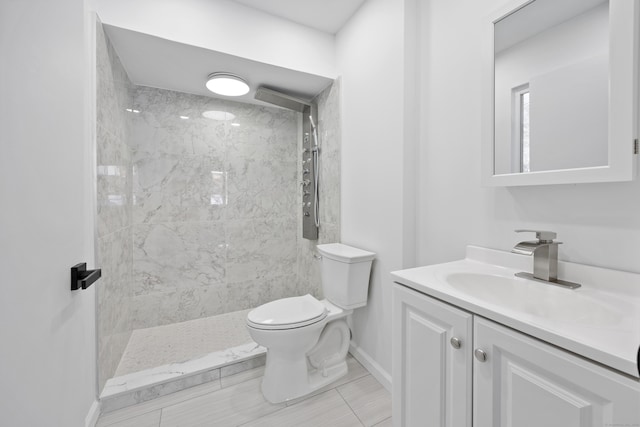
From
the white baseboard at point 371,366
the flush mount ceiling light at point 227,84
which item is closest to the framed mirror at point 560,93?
the white baseboard at point 371,366

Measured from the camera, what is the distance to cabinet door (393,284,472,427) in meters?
0.76

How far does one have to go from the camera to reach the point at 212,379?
64.4 inches

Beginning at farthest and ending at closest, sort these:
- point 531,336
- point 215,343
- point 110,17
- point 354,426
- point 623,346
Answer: point 215,343 → point 110,17 → point 354,426 → point 531,336 → point 623,346

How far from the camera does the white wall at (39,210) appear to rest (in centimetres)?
53

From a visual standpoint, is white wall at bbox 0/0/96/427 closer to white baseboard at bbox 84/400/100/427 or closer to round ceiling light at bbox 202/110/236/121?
white baseboard at bbox 84/400/100/427

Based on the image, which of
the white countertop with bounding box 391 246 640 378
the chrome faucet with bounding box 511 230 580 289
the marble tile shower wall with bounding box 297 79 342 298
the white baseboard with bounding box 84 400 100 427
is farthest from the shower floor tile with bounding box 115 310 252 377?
the chrome faucet with bounding box 511 230 580 289

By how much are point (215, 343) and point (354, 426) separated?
3.91ft

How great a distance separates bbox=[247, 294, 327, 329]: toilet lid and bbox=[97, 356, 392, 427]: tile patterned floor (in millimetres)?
464

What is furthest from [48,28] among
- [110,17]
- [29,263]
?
[110,17]

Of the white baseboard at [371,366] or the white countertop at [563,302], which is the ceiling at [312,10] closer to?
the white countertop at [563,302]

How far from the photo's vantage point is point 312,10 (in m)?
1.82

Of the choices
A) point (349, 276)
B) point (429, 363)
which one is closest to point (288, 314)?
point (349, 276)

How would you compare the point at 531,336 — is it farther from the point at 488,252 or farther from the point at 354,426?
the point at 354,426

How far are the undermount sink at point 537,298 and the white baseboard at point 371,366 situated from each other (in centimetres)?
92
